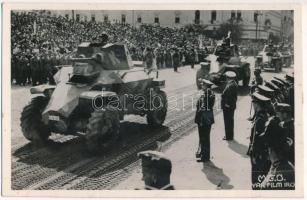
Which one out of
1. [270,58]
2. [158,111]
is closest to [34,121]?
[158,111]

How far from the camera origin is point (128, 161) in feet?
21.5

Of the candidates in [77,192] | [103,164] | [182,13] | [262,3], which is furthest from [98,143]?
[262,3]

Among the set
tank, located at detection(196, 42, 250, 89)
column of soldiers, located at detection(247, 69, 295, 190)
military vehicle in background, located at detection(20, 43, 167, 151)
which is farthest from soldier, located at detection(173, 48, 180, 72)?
column of soldiers, located at detection(247, 69, 295, 190)

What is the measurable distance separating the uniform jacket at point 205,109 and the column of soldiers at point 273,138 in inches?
24.1

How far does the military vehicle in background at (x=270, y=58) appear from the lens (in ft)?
30.5

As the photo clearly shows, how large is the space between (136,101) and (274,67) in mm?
4014

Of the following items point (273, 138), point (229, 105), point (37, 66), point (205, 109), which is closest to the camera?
point (273, 138)

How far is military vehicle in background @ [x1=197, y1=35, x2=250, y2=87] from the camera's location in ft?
31.9

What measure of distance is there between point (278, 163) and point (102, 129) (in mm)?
2299

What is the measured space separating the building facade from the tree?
12.0 inches

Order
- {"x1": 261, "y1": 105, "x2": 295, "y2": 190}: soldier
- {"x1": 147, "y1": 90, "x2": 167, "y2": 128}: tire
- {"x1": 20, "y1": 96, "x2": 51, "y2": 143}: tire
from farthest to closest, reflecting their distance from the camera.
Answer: {"x1": 147, "y1": 90, "x2": 167, "y2": 128}: tire, {"x1": 20, "y1": 96, "x2": 51, "y2": 143}: tire, {"x1": 261, "y1": 105, "x2": 295, "y2": 190}: soldier

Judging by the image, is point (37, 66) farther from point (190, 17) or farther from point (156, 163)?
point (156, 163)

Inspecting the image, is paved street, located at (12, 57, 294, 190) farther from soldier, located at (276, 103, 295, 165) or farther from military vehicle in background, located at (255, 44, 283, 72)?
military vehicle in background, located at (255, 44, 283, 72)

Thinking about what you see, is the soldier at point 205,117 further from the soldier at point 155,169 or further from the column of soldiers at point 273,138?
the soldier at point 155,169
